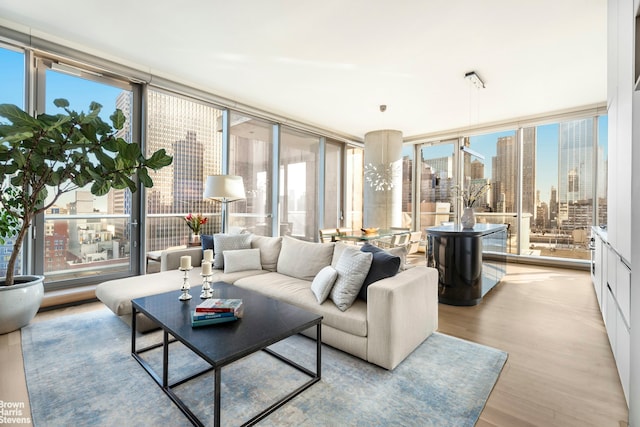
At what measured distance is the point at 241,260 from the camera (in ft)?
11.0

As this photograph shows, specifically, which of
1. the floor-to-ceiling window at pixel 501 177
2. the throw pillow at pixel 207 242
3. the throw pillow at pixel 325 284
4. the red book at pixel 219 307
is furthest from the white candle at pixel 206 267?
the floor-to-ceiling window at pixel 501 177

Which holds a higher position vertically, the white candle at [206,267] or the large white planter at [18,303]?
the white candle at [206,267]

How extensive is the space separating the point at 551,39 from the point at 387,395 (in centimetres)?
377

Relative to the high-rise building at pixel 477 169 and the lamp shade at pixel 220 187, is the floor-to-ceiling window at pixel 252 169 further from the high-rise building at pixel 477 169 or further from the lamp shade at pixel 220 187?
the high-rise building at pixel 477 169

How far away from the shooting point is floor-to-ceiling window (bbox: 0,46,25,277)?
9.99 ft

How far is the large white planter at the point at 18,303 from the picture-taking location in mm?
2496

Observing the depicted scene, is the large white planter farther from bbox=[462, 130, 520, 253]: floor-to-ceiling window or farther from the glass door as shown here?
bbox=[462, 130, 520, 253]: floor-to-ceiling window

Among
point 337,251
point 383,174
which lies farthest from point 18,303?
point 383,174

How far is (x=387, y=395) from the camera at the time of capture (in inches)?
69.3

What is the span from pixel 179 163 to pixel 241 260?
6.63 ft

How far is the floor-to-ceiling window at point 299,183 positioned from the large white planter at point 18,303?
146 inches

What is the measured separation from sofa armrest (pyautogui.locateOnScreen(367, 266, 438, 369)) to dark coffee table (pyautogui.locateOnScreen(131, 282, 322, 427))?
0.40 m

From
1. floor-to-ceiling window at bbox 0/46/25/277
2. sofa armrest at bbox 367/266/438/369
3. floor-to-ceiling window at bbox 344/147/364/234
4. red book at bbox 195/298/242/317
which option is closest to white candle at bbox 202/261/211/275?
red book at bbox 195/298/242/317

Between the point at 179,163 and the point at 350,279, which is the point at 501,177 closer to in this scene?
the point at 350,279
